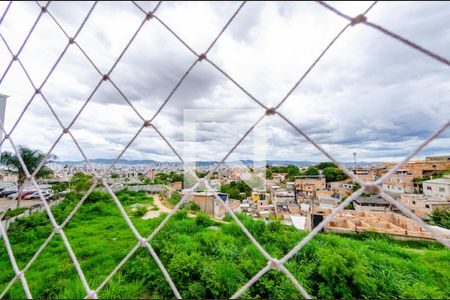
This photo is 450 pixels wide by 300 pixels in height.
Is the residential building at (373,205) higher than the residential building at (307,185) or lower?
lower

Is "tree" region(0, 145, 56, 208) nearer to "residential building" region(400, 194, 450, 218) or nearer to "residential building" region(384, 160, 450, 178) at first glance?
"residential building" region(400, 194, 450, 218)

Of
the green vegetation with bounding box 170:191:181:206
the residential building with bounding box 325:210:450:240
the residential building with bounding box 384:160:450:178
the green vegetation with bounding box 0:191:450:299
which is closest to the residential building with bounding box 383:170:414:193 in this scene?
the residential building with bounding box 384:160:450:178

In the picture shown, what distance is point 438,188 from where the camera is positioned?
1044 cm

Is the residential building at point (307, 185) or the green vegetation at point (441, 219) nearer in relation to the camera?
the green vegetation at point (441, 219)

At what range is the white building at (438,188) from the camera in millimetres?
9962

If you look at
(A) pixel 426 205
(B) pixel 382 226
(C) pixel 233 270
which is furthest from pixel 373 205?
(C) pixel 233 270

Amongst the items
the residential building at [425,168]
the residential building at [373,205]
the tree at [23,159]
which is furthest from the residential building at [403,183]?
the tree at [23,159]

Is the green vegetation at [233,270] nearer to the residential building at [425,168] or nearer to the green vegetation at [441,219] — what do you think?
the green vegetation at [441,219]

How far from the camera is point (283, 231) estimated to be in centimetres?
255

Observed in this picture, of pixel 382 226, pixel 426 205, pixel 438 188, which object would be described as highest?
pixel 438 188

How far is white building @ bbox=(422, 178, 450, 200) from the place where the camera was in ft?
32.7

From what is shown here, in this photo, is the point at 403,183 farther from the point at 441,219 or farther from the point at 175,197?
the point at 175,197

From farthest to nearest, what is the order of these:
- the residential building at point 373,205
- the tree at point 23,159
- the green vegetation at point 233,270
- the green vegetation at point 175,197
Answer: the residential building at point 373,205
the green vegetation at point 175,197
the tree at point 23,159
the green vegetation at point 233,270

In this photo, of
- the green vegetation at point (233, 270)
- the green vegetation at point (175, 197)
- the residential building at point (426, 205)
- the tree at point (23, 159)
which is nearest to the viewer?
the green vegetation at point (233, 270)
